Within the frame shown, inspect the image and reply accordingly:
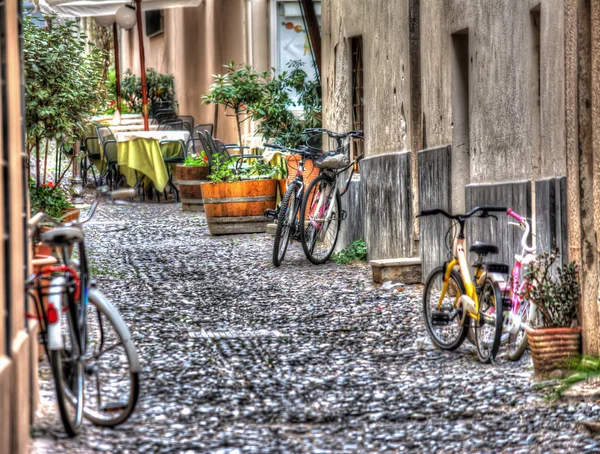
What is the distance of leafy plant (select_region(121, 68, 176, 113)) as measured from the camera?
21.8 meters

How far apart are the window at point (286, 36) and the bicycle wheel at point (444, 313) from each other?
10.3m

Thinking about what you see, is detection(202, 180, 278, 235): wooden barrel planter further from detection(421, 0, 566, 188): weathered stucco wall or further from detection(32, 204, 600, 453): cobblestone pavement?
detection(421, 0, 566, 188): weathered stucco wall

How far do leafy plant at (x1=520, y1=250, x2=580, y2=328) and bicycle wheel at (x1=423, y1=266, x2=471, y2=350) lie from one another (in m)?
0.53

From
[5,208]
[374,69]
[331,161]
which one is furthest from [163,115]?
[5,208]

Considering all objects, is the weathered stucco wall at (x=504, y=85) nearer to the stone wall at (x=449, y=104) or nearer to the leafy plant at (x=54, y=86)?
the stone wall at (x=449, y=104)

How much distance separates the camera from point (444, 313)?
274 inches

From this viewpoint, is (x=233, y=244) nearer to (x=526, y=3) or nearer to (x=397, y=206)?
(x=397, y=206)

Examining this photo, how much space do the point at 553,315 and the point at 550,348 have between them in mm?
336

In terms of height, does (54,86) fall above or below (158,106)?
below

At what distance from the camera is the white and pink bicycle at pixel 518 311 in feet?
21.3

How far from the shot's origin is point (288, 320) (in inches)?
320

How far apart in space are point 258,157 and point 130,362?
31.1ft

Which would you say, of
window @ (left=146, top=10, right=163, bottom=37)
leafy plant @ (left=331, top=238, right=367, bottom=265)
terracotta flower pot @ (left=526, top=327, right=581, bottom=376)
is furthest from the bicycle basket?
window @ (left=146, top=10, right=163, bottom=37)

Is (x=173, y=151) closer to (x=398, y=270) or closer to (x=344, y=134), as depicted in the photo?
(x=344, y=134)
